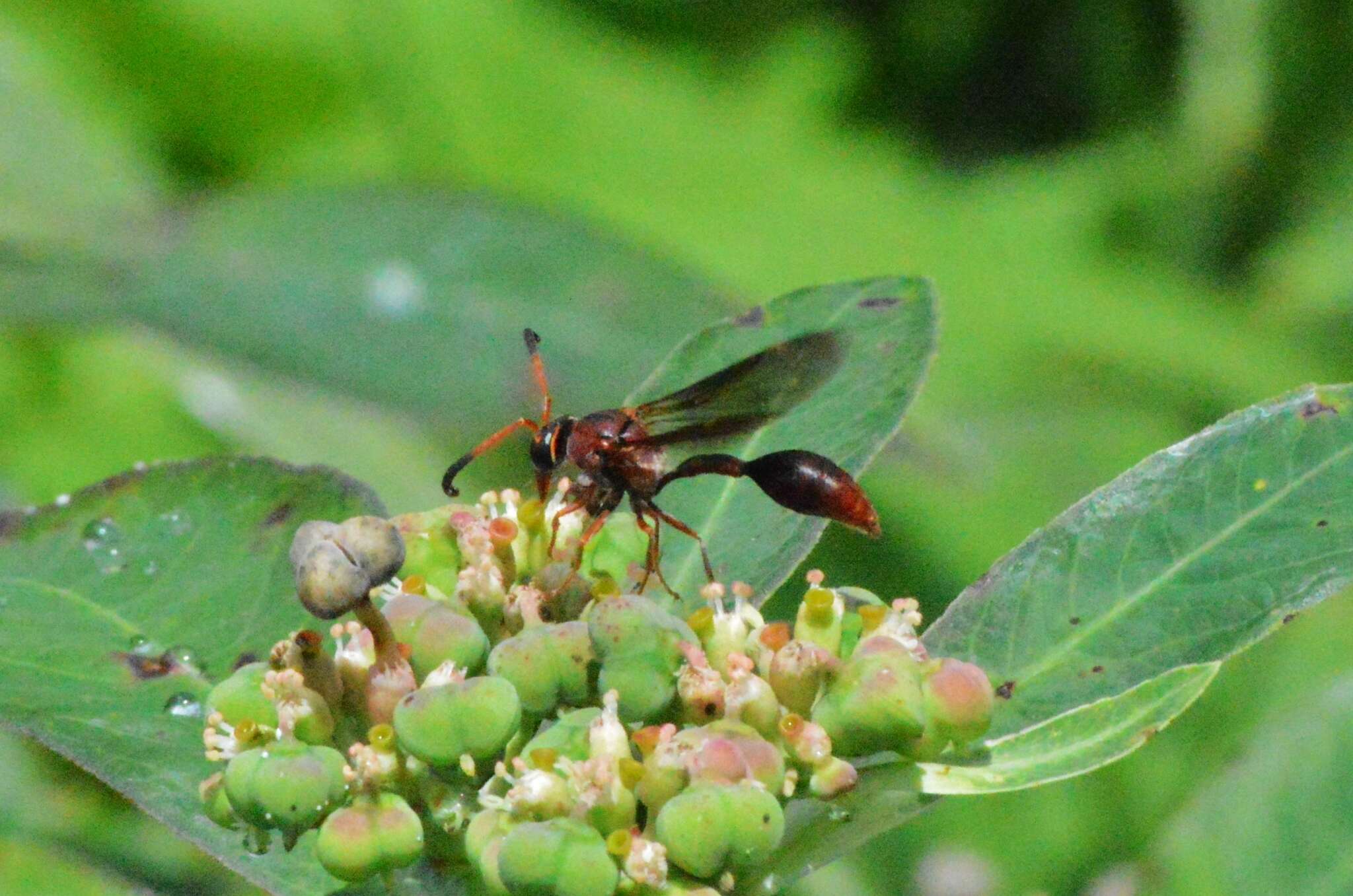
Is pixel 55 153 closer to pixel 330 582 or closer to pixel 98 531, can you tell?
pixel 98 531

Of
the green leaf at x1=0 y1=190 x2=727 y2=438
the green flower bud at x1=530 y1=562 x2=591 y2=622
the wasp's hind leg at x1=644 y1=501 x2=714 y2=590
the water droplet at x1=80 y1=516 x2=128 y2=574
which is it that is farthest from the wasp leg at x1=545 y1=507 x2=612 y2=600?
the green leaf at x1=0 y1=190 x2=727 y2=438

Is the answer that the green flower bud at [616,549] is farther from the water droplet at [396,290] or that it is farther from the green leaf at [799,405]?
the water droplet at [396,290]

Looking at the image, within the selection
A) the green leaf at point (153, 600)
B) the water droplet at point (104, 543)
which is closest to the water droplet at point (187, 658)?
the green leaf at point (153, 600)

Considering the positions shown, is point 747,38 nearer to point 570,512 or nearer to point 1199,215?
point 1199,215

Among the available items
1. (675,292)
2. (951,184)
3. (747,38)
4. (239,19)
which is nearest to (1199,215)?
(951,184)

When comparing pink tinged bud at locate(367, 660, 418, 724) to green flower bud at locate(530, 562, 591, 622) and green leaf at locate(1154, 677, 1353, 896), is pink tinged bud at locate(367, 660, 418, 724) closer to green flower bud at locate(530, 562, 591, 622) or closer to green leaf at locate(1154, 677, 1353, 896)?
green flower bud at locate(530, 562, 591, 622)
